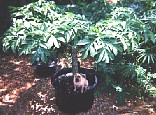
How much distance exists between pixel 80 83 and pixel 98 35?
839mm

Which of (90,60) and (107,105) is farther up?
(90,60)

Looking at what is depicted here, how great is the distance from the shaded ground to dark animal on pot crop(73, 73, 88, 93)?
0.31 meters

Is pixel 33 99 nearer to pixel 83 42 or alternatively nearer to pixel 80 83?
pixel 80 83

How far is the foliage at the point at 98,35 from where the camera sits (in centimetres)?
192

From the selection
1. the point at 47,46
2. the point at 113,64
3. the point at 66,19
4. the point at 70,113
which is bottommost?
the point at 70,113

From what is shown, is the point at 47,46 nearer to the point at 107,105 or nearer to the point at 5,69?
the point at 107,105

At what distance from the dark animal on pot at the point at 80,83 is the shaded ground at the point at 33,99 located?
31 centimetres

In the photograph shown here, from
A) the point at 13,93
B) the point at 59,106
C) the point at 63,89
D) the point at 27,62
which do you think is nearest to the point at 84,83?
the point at 63,89

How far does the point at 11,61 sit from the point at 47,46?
1981 millimetres

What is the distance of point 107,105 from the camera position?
9.29 feet

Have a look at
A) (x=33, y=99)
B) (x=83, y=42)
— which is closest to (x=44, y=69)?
(x=33, y=99)

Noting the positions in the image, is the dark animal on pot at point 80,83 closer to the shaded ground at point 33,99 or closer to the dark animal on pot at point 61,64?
the shaded ground at point 33,99

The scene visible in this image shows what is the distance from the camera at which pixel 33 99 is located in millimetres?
2961

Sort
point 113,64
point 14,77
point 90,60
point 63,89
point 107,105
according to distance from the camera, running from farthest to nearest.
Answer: point 90,60 < point 14,77 < point 113,64 < point 107,105 < point 63,89
